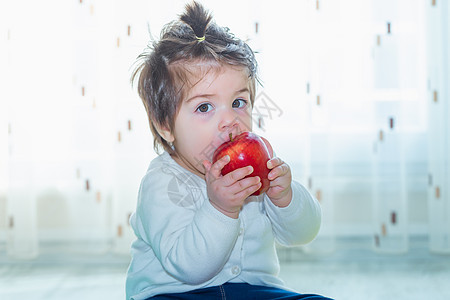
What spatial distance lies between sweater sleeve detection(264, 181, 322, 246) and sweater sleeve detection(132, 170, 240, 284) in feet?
0.36

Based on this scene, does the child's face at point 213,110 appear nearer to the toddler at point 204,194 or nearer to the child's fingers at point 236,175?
the toddler at point 204,194

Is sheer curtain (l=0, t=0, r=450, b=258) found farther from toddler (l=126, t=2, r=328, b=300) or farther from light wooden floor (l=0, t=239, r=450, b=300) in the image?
toddler (l=126, t=2, r=328, b=300)

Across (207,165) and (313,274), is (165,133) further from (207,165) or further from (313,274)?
(313,274)

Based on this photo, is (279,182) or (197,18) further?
(197,18)

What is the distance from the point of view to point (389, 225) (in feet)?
6.83

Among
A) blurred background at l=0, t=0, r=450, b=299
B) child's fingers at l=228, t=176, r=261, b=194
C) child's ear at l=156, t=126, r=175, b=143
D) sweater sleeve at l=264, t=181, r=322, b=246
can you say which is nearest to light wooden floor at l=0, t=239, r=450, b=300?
blurred background at l=0, t=0, r=450, b=299

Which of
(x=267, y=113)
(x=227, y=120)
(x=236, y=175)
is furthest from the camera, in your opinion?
(x=267, y=113)

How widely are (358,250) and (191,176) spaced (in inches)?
53.8

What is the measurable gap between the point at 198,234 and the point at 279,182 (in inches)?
6.2

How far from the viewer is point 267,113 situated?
1.98 m

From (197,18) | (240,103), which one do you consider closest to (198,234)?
(240,103)

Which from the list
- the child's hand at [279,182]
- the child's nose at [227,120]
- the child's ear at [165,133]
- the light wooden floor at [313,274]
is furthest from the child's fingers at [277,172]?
the light wooden floor at [313,274]

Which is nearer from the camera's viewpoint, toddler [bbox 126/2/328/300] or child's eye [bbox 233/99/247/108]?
toddler [bbox 126/2/328/300]

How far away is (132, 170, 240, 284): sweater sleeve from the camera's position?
2.61ft
